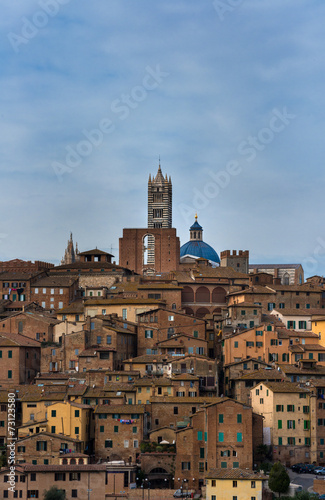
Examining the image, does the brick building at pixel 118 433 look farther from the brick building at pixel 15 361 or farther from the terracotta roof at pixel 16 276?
the terracotta roof at pixel 16 276

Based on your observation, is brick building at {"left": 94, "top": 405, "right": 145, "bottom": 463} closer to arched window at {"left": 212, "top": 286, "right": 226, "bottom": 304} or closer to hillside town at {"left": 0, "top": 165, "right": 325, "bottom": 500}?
hillside town at {"left": 0, "top": 165, "right": 325, "bottom": 500}

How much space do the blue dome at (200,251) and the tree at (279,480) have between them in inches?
2622

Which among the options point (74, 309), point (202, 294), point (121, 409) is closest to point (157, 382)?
point (121, 409)

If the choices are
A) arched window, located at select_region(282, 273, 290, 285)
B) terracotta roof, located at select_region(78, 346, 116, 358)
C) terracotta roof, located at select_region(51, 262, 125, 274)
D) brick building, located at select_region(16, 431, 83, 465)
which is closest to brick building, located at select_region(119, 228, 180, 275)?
terracotta roof, located at select_region(51, 262, 125, 274)

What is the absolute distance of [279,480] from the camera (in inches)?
2184

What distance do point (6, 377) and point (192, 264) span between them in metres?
44.1

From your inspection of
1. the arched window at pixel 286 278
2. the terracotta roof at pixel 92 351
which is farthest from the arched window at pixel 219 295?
the arched window at pixel 286 278

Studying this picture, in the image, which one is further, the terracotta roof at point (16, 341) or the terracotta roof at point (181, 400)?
the terracotta roof at point (16, 341)

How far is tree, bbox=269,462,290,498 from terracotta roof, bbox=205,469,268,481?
0.57m

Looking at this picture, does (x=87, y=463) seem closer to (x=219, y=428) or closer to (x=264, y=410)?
(x=219, y=428)

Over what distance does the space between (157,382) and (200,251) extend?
5863cm

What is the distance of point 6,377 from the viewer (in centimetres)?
6988

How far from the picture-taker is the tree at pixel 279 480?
55.4m

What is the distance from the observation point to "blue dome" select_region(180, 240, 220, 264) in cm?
12281
